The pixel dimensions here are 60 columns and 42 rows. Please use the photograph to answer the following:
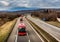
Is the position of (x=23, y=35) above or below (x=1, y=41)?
below

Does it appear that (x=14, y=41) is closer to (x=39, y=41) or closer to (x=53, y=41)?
(x=39, y=41)

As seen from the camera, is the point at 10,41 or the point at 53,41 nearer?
the point at 53,41

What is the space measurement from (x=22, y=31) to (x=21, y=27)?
62.2 inches

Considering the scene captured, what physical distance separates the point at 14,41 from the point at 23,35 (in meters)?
8.99

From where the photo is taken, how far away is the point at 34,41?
33.7 m

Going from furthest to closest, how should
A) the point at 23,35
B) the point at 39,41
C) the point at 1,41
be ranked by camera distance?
the point at 23,35 → the point at 39,41 → the point at 1,41

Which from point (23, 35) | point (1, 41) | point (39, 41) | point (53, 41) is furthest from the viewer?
point (23, 35)

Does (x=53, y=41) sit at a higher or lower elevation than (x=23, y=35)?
higher

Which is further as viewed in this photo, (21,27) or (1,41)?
(21,27)

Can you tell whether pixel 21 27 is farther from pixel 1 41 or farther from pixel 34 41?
pixel 1 41

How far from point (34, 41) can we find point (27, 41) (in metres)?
1.23

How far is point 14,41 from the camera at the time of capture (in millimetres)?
33844

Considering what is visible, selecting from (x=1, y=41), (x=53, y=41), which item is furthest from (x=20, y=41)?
(x=53, y=41)

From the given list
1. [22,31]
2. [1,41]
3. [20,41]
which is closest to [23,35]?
[22,31]
